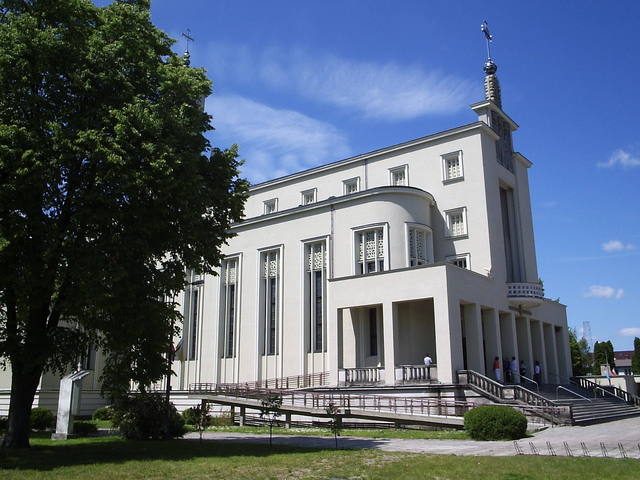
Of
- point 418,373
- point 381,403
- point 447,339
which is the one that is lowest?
point 381,403

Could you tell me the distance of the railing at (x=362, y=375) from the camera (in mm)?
30047

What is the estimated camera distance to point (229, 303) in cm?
4178

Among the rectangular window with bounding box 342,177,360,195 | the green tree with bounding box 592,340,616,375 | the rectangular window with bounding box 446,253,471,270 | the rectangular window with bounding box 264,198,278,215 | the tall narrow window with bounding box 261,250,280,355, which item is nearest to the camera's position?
the rectangular window with bounding box 446,253,471,270

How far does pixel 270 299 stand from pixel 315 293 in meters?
3.98

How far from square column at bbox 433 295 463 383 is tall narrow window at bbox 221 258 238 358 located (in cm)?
1711

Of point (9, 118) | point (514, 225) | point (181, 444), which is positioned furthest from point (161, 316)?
point (514, 225)

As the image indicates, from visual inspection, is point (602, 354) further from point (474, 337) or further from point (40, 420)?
point (40, 420)

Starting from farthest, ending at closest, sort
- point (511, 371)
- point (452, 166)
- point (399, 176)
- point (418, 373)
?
point (399, 176) < point (452, 166) < point (511, 371) < point (418, 373)

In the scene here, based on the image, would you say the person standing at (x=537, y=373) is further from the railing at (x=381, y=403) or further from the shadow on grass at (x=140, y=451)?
the shadow on grass at (x=140, y=451)

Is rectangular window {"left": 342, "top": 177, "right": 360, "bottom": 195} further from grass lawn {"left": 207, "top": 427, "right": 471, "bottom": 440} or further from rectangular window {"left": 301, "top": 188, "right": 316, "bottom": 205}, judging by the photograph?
grass lawn {"left": 207, "top": 427, "right": 471, "bottom": 440}

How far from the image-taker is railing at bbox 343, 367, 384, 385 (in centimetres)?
3005

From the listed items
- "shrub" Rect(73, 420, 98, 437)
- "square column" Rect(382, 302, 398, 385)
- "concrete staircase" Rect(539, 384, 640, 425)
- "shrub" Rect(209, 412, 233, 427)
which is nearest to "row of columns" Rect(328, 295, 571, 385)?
"square column" Rect(382, 302, 398, 385)

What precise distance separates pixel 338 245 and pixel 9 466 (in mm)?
24635

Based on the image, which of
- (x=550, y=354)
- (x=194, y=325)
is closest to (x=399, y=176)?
(x=550, y=354)
